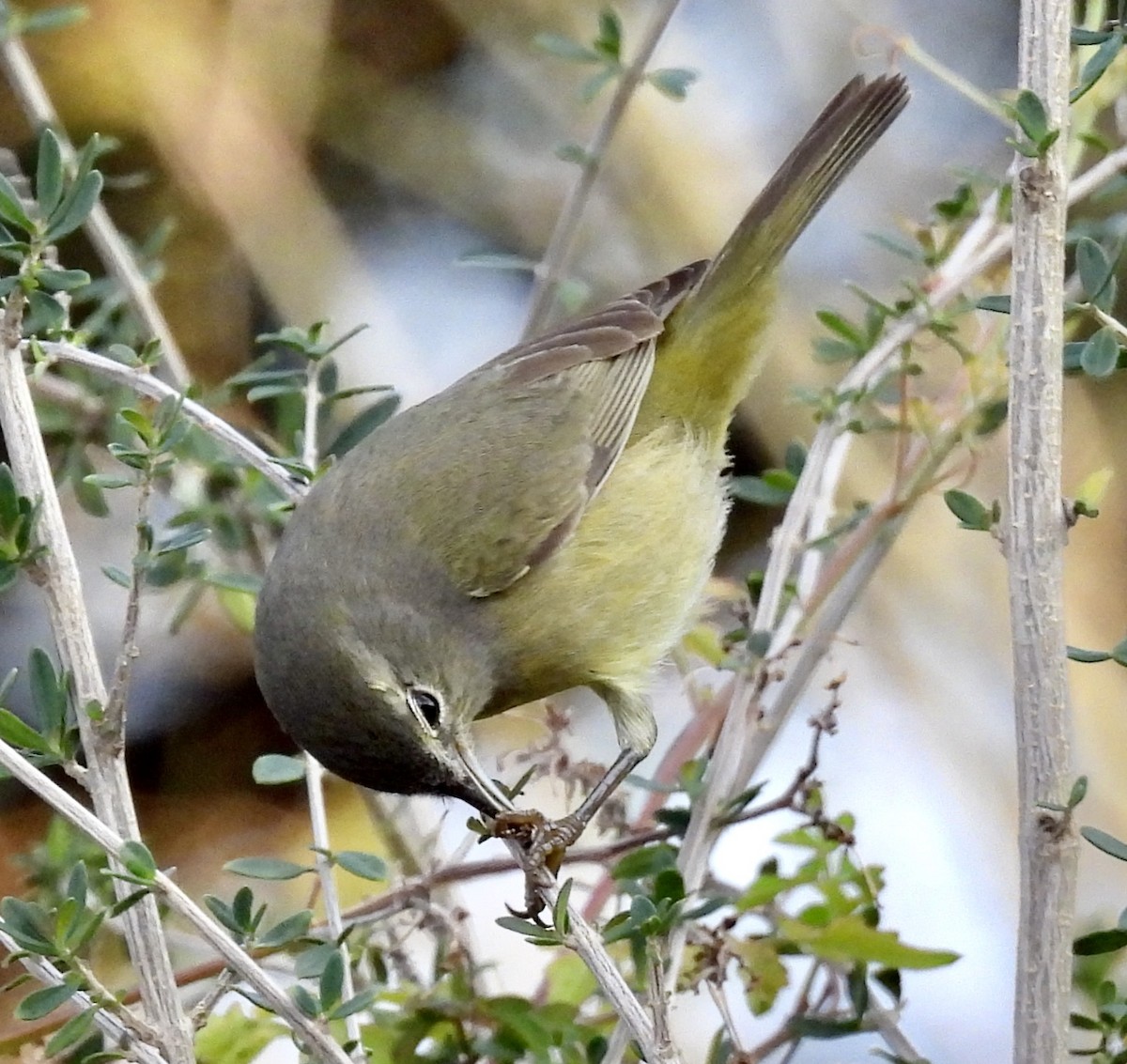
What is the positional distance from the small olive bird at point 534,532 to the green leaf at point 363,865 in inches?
11.3

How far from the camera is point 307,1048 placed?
5.87 feet

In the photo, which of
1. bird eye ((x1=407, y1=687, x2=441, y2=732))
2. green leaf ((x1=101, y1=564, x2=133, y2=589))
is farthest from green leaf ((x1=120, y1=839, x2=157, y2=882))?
bird eye ((x1=407, y1=687, x2=441, y2=732))

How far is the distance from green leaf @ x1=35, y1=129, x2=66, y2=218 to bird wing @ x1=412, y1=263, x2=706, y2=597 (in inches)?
40.8

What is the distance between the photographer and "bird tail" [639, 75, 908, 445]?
3104 millimetres

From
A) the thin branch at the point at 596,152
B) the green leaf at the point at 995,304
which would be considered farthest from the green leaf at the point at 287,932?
the thin branch at the point at 596,152

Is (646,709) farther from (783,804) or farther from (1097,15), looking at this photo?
(1097,15)

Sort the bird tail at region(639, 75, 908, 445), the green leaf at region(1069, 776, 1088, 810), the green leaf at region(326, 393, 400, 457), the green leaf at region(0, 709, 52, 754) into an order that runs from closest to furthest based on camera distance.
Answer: the green leaf at region(1069, 776, 1088, 810) < the green leaf at region(0, 709, 52, 754) < the green leaf at region(326, 393, 400, 457) < the bird tail at region(639, 75, 908, 445)

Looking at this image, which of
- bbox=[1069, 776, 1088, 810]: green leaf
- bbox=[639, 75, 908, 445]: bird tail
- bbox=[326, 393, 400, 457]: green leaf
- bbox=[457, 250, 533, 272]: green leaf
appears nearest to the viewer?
bbox=[1069, 776, 1088, 810]: green leaf

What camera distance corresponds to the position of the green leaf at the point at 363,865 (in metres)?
1.99

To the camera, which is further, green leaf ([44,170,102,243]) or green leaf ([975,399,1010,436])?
green leaf ([975,399,1010,436])

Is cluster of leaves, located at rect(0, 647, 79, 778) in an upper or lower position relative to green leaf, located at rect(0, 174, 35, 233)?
lower

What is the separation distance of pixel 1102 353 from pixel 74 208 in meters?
1.17

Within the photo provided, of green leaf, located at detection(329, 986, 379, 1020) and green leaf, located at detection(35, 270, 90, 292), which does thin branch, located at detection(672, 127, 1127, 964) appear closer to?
green leaf, located at detection(329, 986, 379, 1020)

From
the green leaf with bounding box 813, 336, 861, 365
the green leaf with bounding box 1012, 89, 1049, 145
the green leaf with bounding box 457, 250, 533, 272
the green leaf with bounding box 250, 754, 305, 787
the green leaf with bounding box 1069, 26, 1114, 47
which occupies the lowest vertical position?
the green leaf with bounding box 250, 754, 305, 787
